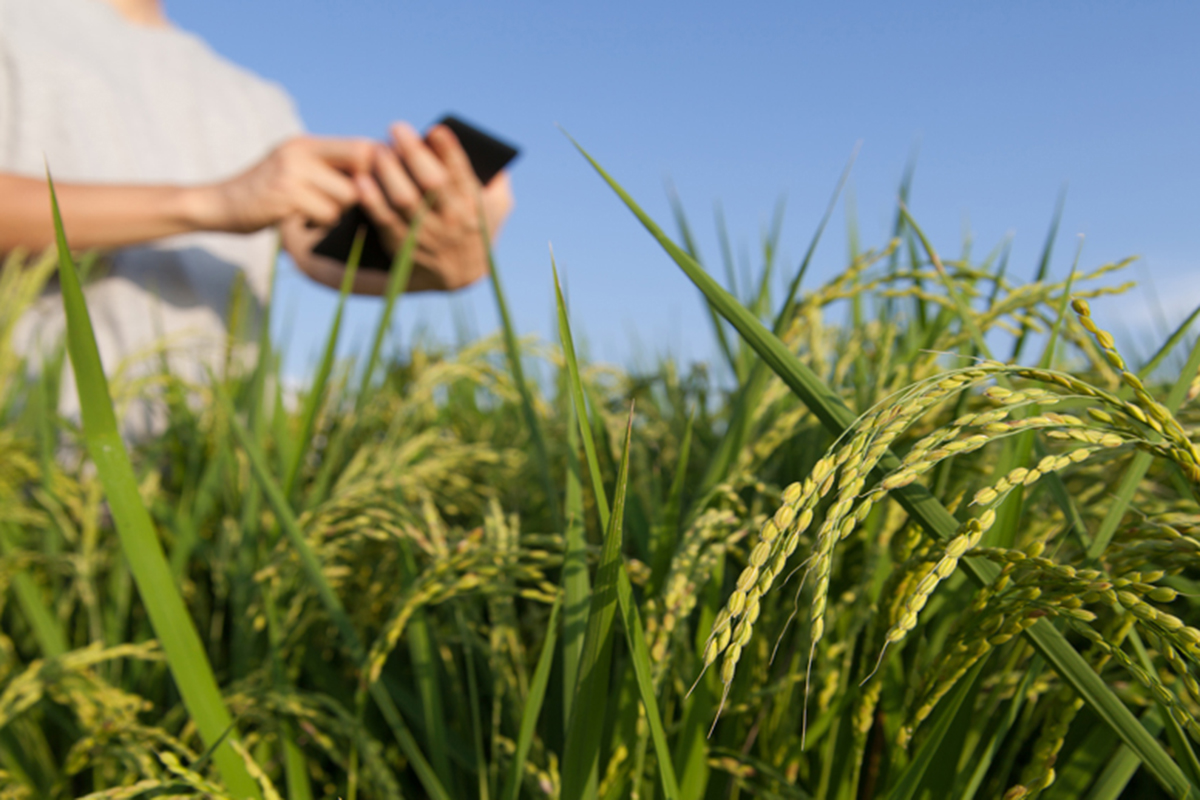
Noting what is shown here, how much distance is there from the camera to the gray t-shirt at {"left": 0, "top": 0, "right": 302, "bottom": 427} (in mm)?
2299

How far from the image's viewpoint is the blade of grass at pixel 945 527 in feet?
1.27

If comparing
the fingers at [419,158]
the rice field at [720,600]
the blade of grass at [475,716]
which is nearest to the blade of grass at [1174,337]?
the rice field at [720,600]

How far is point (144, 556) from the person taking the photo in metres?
0.51

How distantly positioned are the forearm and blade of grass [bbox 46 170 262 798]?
1726 millimetres

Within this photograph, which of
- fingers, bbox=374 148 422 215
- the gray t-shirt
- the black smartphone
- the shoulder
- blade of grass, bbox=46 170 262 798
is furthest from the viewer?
the shoulder

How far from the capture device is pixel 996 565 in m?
0.44

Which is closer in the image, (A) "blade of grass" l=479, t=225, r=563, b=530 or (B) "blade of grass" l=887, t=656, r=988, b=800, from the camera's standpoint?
(B) "blade of grass" l=887, t=656, r=988, b=800

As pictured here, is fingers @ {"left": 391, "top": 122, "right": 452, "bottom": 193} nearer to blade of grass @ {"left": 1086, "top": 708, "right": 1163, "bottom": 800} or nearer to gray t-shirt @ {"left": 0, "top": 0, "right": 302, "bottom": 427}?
gray t-shirt @ {"left": 0, "top": 0, "right": 302, "bottom": 427}

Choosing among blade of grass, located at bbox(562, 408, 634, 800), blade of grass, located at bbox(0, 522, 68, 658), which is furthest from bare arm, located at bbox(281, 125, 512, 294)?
blade of grass, located at bbox(562, 408, 634, 800)

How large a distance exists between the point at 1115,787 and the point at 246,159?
3.51 meters

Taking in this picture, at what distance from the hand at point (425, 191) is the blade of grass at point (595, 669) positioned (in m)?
1.39

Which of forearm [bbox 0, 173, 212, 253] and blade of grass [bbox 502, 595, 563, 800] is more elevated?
forearm [bbox 0, 173, 212, 253]

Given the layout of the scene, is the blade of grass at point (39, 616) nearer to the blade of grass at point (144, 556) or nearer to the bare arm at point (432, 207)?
the blade of grass at point (144, 556)

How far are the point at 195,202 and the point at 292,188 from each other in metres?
0.32
